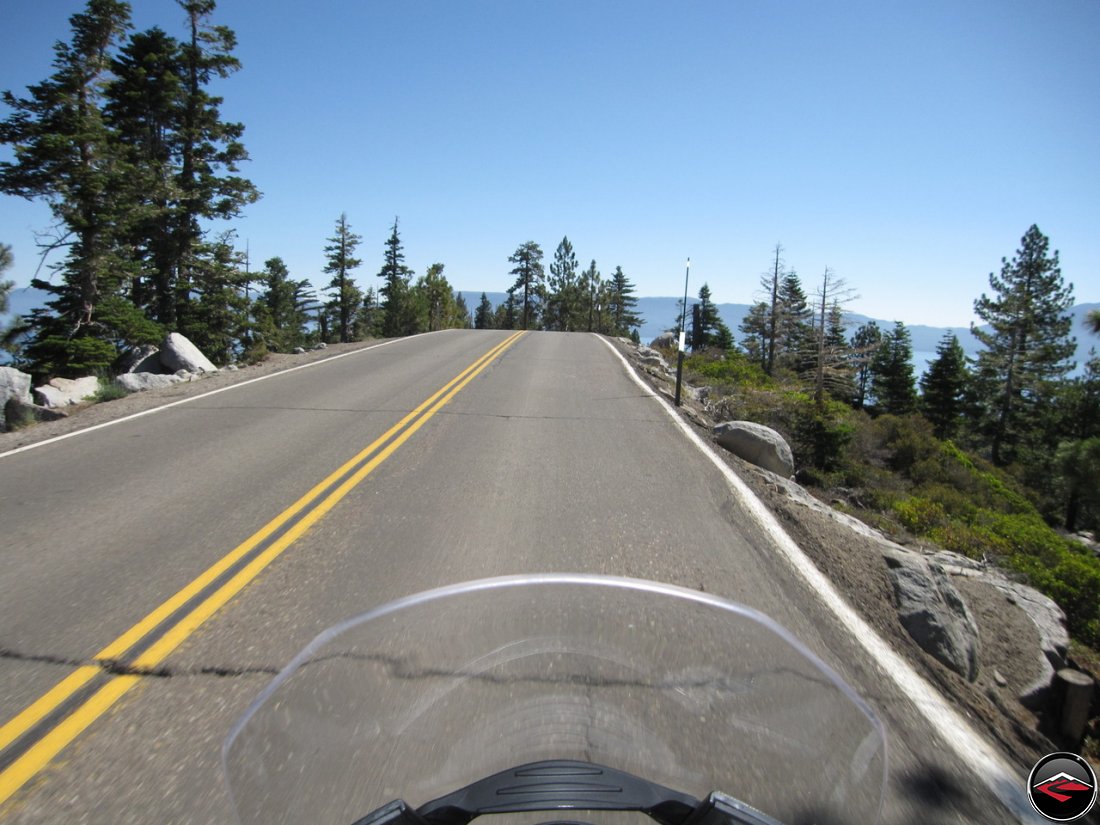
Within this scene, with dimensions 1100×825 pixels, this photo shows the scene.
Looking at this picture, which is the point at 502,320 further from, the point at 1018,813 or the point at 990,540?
the point at 1018,813

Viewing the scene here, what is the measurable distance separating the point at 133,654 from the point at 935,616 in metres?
4.69

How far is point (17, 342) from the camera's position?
2331 centimetres

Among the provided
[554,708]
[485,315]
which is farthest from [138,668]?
[485,315]

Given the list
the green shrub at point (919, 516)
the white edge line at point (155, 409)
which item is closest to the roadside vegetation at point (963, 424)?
the green shrub at point (919, 516)

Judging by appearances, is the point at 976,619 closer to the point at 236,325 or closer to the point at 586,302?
the point at 236,325

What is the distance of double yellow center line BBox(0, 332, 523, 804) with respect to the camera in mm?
2365

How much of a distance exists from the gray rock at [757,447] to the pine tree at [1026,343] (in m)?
47.8

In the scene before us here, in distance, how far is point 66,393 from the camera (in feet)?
36.8

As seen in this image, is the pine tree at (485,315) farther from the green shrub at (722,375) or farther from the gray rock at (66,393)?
the gray rock at (66,393)

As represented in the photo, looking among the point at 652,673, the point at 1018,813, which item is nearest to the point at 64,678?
the point at 652,673

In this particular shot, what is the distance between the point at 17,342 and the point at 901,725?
102ft

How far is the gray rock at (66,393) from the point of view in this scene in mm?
10789

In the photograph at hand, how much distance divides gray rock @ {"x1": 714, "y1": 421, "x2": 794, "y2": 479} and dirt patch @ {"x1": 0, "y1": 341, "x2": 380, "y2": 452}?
29.2 feet

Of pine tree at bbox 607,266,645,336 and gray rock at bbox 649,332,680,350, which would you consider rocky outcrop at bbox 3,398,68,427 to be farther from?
pine tree at bbox 607,266,645,336
